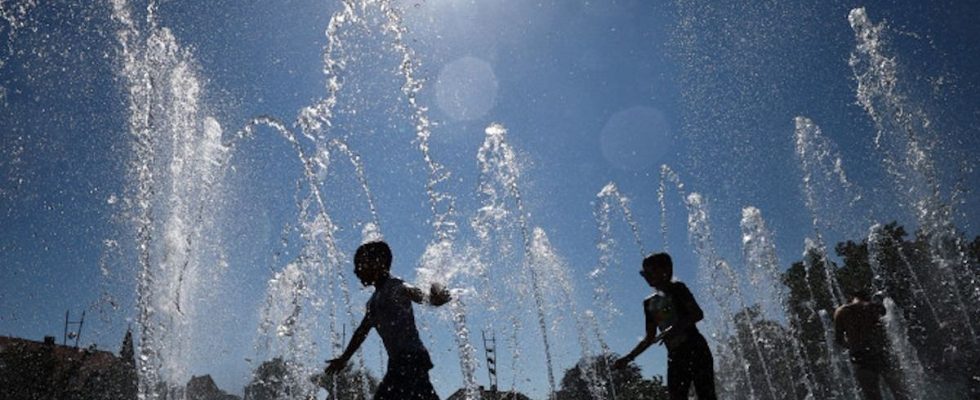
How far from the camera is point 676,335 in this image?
4309mm

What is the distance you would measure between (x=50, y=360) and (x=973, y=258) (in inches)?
2148

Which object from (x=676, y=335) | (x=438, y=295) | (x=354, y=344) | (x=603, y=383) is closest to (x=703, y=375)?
(x=676, y=335)

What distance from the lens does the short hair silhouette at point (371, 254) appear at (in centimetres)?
386

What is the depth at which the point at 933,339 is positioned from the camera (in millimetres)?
34625

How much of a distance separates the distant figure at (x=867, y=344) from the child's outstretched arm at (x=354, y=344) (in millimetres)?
5549

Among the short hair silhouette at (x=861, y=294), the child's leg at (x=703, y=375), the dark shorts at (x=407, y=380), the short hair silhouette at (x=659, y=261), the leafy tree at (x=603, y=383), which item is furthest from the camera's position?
the leafy tree at (x=603, y=383)

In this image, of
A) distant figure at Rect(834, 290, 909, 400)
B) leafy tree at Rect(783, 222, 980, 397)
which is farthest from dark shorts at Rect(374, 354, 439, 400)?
leafy tree at Rect(783, 222, 980, 397)

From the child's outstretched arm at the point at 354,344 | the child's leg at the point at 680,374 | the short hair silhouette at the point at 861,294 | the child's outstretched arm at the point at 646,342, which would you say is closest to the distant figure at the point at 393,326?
the child's outstretched arm at the point at 354,344

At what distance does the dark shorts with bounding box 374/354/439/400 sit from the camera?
339 centimetres

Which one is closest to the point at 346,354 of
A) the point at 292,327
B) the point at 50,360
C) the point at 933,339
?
the point at 292,327

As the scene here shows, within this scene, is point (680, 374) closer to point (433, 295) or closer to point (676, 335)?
point (676, 335)

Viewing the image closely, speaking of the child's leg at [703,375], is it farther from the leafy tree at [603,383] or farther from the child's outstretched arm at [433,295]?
the leafy tree at [603,383]

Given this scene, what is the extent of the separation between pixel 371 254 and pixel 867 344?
5.70 meters

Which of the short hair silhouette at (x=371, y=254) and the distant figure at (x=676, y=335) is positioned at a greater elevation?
the short hair silhouette at (x=371, y=254)
